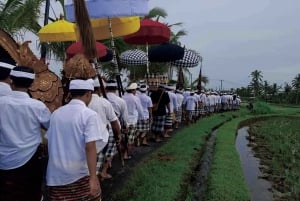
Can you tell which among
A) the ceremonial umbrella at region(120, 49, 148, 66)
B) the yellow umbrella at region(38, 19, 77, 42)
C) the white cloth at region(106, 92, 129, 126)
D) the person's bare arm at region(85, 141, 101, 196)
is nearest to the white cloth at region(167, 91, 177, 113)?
the ceremonial umbrella at region(120, 49, 148, 66)

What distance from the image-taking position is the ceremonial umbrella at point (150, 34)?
32.9 feet

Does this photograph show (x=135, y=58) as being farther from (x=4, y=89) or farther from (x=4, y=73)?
(x=4, y=89)

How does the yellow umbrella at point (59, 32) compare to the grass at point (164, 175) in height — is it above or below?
above

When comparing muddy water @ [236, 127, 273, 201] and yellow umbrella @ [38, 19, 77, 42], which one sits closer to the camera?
muddy water @ [236, 127, 273, 201]

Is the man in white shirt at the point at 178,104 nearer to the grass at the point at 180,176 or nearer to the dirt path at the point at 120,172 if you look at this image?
the grass at the point at 180,176

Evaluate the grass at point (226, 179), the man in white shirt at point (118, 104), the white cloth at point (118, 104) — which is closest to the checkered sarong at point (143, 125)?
the grass at point (226, 179)

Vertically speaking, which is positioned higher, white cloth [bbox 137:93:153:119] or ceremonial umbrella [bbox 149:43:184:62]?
ceremonial umbrella [bbox 149:43:184:62]

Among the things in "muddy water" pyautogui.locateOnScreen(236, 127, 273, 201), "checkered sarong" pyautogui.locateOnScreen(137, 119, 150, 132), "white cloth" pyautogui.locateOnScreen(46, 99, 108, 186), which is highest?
"white cloth" pyautogui.locateOnScreen(46, 99, 108, 186)

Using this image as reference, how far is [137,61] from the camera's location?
1363 cm

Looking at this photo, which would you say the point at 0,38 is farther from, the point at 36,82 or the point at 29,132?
the point at 29,132

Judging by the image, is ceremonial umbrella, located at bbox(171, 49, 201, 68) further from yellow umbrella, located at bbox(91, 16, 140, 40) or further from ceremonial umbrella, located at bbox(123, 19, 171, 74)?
yellow umbrella, located at bbox(91, 16, 140, 40)

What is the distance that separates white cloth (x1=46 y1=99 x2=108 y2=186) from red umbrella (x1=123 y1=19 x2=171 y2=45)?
6571 mm

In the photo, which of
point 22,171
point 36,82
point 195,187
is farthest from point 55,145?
point 195,187

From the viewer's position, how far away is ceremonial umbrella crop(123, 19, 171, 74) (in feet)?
32.9
